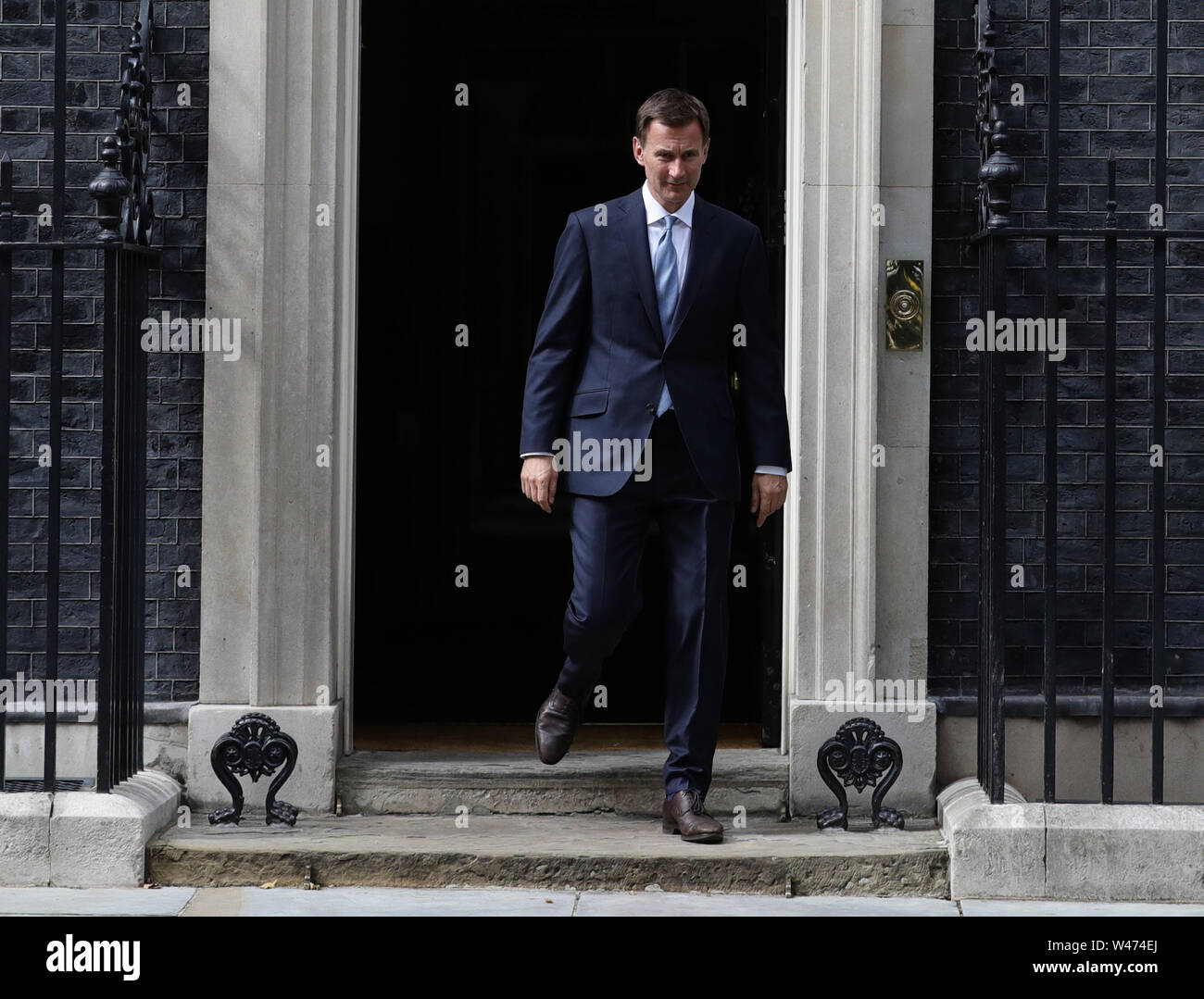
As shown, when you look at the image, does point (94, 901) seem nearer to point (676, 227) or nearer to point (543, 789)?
point (543, 789)

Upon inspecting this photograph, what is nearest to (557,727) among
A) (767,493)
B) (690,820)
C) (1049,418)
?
(690,820)

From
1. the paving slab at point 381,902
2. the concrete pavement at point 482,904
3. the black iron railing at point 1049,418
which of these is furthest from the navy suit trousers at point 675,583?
the black iron railing at point 1049,418

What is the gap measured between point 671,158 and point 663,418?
853 mm

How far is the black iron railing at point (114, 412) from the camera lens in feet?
17.2

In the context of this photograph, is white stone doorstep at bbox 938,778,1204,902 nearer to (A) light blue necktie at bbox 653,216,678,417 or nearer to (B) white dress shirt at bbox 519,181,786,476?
(B) white dress shirt at bbox 519,181,786,476

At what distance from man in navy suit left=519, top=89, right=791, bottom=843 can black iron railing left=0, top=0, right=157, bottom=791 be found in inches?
53.1

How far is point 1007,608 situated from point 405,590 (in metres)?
3.80

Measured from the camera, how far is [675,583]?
545 centimetres

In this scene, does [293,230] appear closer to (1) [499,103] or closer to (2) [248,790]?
(2) [248,790]

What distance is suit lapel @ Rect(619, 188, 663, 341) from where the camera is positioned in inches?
212

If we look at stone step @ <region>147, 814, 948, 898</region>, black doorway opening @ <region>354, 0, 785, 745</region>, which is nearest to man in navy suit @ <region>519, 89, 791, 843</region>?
stone step @ <region>147, 814, 948, 898</region>

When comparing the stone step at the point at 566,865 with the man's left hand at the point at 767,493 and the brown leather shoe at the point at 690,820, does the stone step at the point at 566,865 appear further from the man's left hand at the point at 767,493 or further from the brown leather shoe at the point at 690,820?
the man's left hand at the point at 767,493

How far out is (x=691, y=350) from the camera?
5.41 m

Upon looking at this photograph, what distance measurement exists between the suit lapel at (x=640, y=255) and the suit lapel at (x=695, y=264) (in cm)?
7
